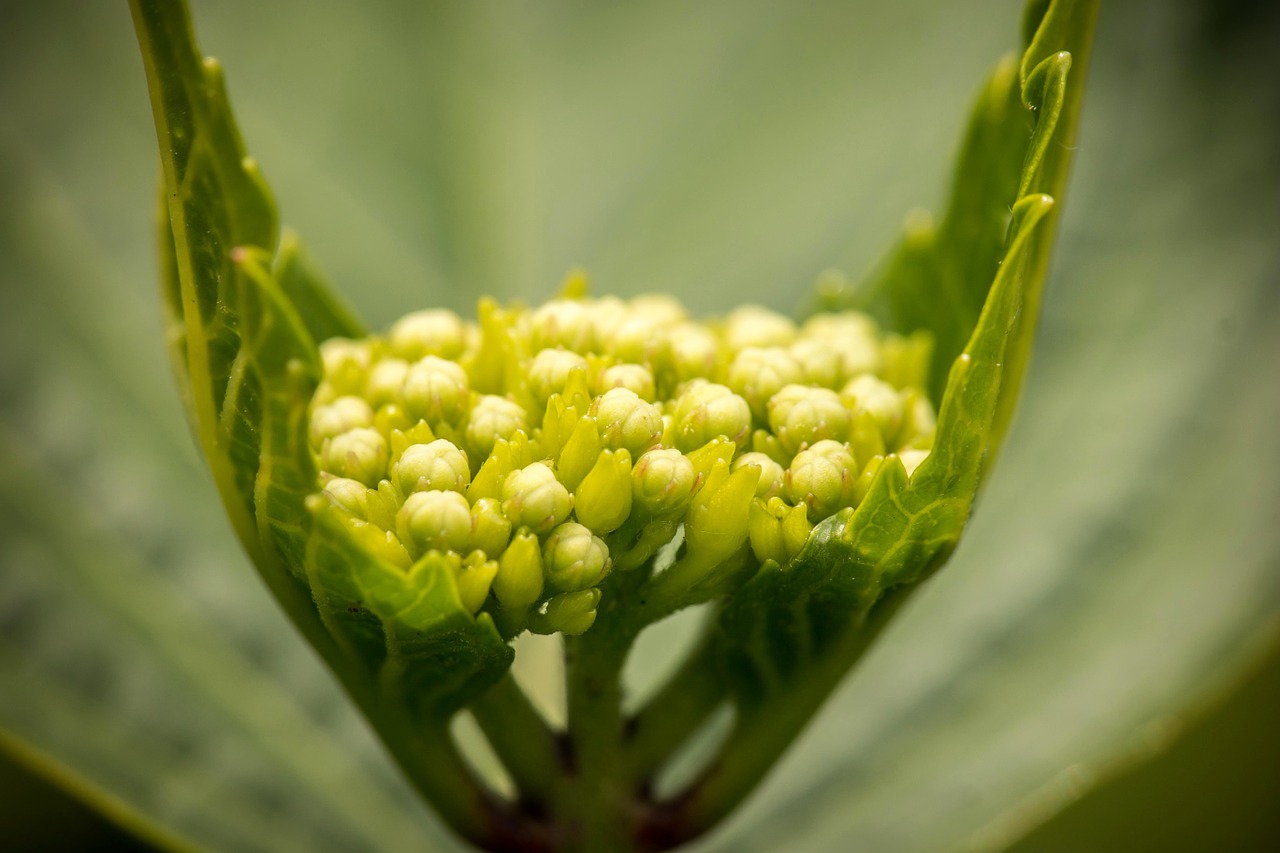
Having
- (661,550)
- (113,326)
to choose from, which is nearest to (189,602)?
(113,326)

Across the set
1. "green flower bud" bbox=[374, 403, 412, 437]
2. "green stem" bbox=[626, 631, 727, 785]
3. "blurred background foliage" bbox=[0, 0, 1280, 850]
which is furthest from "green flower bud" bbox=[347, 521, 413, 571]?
"blurred background foliage" bbox=[0, 0, 1280, 850]

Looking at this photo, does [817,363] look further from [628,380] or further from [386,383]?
[386,383]

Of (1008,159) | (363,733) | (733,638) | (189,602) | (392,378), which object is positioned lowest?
(363,733)

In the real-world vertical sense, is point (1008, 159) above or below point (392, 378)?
above

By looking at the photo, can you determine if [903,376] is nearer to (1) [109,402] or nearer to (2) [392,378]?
(2) [392,378]

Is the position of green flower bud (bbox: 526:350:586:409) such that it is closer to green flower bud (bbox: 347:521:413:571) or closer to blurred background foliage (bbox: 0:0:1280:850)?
green flower bud (bbox: 347:521:413:571)

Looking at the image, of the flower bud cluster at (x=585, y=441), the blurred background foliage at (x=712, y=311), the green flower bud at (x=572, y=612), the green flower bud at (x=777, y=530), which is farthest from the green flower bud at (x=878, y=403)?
the blurred background foliage at (x=712, y=311)

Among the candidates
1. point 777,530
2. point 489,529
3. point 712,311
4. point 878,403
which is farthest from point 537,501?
point 712,311
